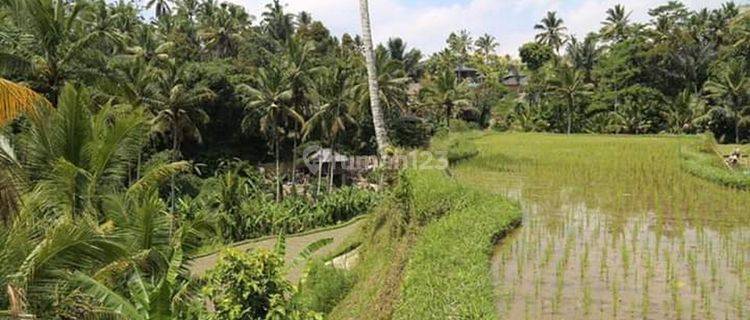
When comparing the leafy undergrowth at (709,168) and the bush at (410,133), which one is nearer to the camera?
the leafy undergrowth at (709,168)

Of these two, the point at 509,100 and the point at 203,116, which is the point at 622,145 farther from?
the point at 509,100

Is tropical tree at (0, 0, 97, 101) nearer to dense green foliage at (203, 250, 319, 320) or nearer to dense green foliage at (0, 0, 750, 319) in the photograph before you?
A: dense green foliage at (0, 0, 750, 319)

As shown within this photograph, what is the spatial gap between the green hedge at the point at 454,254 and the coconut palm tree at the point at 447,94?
29079 mm

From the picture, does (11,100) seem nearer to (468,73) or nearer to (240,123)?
(240,123)

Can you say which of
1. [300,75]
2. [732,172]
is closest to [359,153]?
[300,75]

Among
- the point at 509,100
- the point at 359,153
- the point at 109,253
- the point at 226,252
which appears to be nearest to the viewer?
the point at 226,252

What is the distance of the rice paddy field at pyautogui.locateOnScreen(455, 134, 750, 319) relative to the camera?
6805 mm

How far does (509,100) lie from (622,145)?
1051 inches

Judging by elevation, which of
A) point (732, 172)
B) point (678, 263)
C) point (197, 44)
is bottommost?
point (678, 263)

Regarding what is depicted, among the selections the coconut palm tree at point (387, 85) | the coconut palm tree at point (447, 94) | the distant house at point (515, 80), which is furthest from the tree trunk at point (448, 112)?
the distant house at point (515, 80)

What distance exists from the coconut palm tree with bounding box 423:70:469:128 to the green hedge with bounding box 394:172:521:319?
29.1 m

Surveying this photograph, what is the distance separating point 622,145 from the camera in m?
26.1

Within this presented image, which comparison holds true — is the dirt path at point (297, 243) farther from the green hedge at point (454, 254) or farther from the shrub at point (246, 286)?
the shrub at point (246, 286)

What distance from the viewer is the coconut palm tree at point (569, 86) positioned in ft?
138
